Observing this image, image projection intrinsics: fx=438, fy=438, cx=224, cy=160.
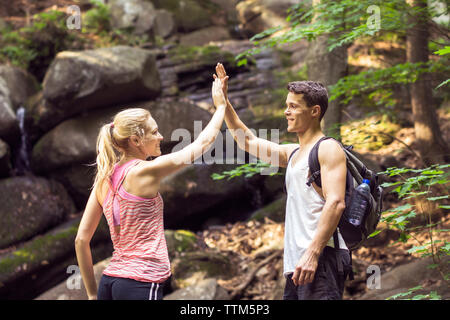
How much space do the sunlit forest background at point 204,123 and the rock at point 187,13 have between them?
4.80 meters

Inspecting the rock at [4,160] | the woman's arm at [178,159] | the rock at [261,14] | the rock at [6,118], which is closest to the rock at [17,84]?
the rock at [6,118]

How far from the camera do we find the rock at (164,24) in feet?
56.6

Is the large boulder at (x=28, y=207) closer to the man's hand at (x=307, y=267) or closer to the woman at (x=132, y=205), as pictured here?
the woman at (x=132, y=205)

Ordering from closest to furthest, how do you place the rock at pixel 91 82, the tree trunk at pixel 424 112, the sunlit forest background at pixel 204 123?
the sunlit forest background at pixel 204 123 → the tree trunk at pixel 424 112 → the rock at pixel 91 82

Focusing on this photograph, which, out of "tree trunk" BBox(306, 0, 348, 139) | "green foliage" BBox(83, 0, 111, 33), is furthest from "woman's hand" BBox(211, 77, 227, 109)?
"green foliage" BBox(83, 0, 111, 33)

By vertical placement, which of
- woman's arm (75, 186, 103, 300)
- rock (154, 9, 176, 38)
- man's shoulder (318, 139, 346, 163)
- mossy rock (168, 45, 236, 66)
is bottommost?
woman's arm (75, 186, 103, 300)

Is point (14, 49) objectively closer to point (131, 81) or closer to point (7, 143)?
point (7, 143)

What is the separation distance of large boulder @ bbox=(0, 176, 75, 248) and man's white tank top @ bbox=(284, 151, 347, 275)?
7.69m

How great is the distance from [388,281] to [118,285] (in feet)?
14.9

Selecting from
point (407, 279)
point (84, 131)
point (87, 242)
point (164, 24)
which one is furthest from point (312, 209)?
point (164, 24)

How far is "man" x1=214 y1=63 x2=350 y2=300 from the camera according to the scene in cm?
257

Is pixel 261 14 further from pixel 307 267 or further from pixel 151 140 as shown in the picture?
pixel 307 267

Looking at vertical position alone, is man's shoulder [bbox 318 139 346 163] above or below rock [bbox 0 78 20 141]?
below

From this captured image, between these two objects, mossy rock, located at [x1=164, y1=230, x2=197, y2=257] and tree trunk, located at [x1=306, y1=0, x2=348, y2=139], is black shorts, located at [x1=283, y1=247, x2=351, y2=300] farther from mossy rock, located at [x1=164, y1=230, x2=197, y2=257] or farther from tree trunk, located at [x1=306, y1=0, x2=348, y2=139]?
mossy rock, located at [x1=164, y1=230, x2=197, y2=257]
